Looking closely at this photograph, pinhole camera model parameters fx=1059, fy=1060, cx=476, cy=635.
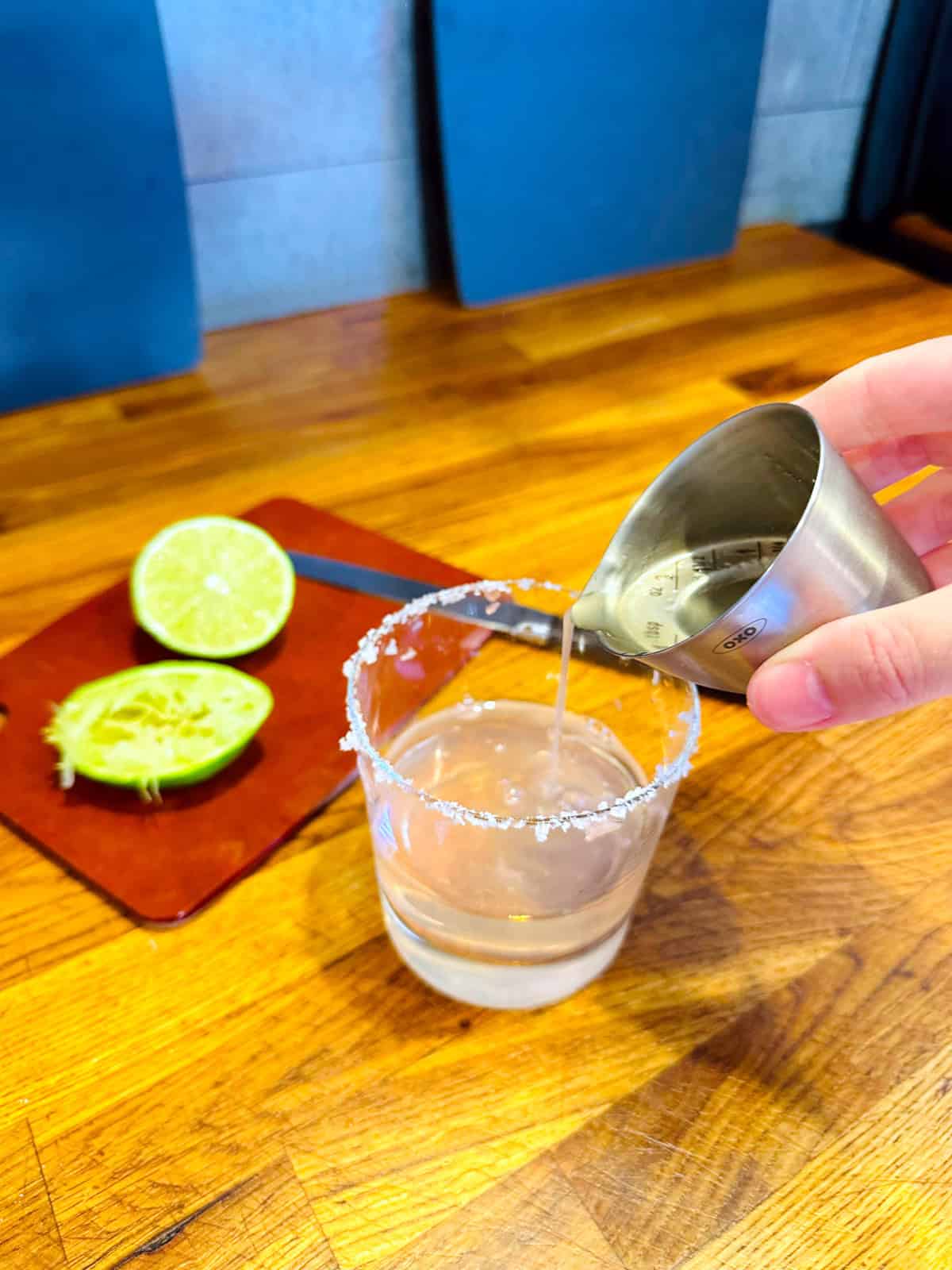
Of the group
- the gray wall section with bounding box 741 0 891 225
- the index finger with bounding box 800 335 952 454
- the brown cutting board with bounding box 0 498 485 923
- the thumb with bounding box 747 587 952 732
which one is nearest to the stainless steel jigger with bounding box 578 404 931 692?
the thumb with bounding box 747 587 952 732

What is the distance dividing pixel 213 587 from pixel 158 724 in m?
0.15

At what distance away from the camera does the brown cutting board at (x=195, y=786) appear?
2.09ft

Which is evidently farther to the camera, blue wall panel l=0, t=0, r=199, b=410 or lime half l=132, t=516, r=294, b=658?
blue wall panel l=0, t=0, r=199, b=410

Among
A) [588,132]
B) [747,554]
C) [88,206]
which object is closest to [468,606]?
[747,554]

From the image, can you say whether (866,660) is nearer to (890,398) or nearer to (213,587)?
(890,398)

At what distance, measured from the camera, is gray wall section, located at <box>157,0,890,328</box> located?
114 cm

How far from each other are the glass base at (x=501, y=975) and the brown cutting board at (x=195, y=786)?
0.41 feet

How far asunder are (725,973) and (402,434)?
2.21ft

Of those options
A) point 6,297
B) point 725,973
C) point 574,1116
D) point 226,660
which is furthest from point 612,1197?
point 6,297

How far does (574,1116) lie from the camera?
53 centimetres

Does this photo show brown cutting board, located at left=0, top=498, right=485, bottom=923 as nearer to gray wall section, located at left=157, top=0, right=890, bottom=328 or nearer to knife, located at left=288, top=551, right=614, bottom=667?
knife, located at left=288, top=551, right=614, bottom=667

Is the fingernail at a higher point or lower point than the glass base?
higher

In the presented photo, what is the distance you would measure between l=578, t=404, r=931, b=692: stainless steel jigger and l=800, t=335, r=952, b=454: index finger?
0.39ft

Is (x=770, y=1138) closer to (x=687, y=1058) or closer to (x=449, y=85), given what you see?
(x=687, y=1058)
